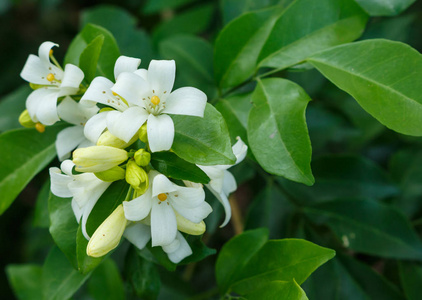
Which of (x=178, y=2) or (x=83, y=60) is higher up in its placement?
(x=83, y=60)

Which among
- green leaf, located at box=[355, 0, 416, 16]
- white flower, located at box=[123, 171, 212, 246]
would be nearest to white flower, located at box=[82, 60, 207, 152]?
white flower, located at box=[123, 171, 212, 246]

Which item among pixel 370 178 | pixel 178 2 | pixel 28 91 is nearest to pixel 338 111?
pixel 370 178

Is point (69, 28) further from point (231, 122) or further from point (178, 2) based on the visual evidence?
point (231, 122)

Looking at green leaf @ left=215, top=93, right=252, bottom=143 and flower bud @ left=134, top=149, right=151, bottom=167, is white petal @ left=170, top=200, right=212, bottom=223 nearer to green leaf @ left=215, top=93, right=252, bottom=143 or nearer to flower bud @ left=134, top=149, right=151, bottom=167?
flower bud @ left=134, top=149, right=151, bottom=167

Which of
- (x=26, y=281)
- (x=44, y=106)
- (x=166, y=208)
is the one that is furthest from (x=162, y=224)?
(x=26, y=281)

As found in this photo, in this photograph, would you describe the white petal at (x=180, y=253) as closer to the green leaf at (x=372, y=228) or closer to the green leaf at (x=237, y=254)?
the green leaf at (x=237, y=254)

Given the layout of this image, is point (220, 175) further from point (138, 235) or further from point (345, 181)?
point (345, 181)
